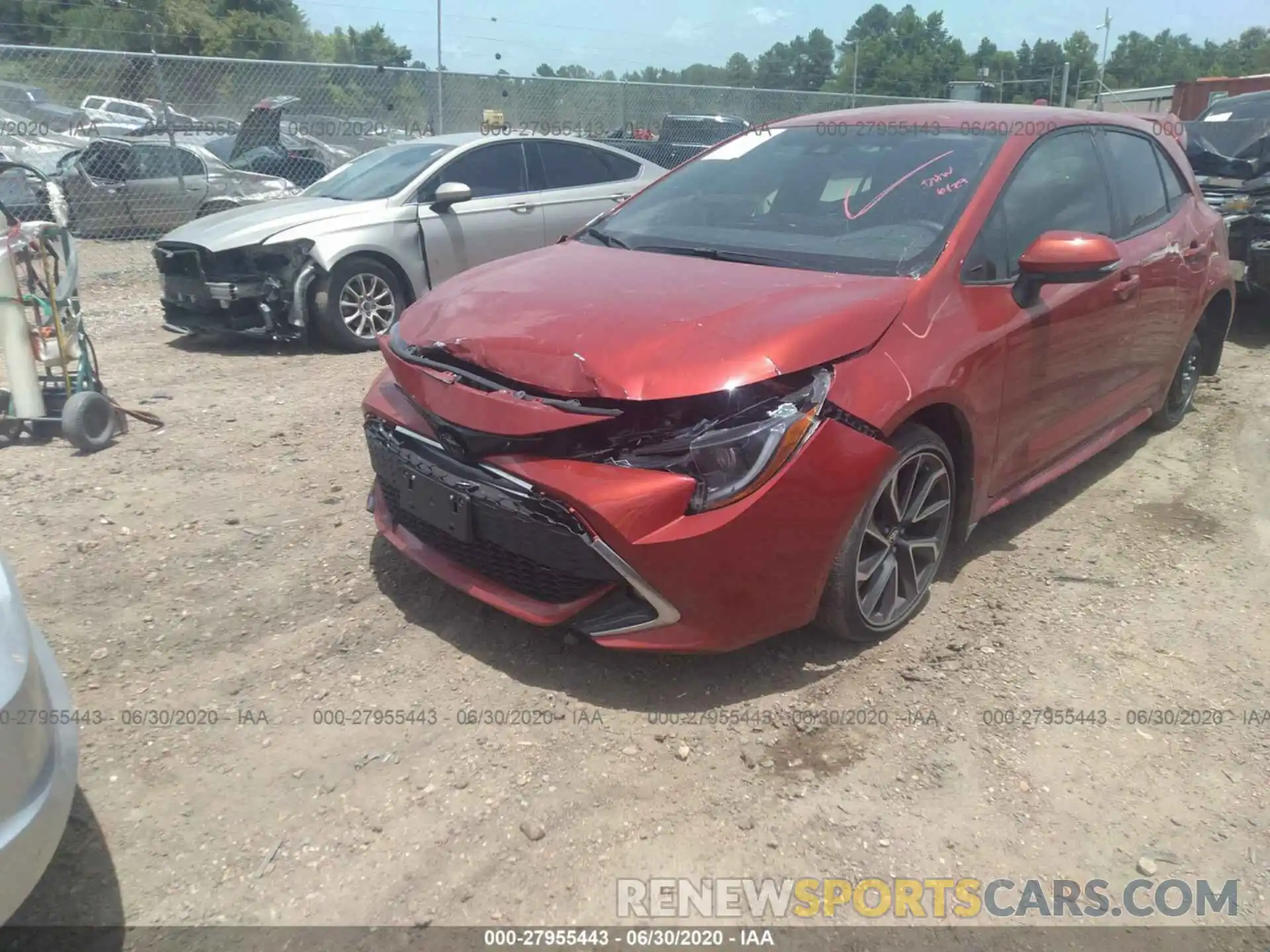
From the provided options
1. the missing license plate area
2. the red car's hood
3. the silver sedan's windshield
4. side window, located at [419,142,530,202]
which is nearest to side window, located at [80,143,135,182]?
the silver sedan's windshield

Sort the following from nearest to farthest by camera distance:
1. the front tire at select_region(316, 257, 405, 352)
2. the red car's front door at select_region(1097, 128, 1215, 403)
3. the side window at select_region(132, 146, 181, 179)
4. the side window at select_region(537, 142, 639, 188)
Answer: the red car's front door at select_region(1097, 128, 1215, 403) < the front tire at select_region(316, 257, 405, 352) < the side window at select_region(537, 142, 639, 188) < the side window at select_region(132, 146, 181, 179)

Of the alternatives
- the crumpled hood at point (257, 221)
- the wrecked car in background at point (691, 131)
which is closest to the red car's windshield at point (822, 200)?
the crumpled hood at point (257, 221)

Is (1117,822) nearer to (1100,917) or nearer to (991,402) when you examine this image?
(1100,917)

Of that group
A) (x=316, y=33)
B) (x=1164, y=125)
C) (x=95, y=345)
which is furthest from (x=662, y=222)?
(x=316, y=33)

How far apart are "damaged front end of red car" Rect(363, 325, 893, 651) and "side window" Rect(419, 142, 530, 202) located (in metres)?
4.99

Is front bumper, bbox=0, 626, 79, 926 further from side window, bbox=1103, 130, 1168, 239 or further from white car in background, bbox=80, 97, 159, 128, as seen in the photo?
white car in background, bbox=80, 97, 159, 128

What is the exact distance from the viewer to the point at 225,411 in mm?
5566

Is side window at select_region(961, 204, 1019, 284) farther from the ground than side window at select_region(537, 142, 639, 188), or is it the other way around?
side window at select_region(537, 142, 639, 188)

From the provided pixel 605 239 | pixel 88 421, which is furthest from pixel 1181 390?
pixel 88 421

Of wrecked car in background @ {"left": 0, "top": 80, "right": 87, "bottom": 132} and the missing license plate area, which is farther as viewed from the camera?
wrecked car in background @ {"left": 0, "top": 80, "right": 87, "bottom": 132}

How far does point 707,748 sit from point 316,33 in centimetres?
6055

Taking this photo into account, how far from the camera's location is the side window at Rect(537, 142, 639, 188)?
26.3 ft

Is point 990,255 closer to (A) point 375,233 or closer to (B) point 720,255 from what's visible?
(B) point 720,255

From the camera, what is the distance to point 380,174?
7609 mm
